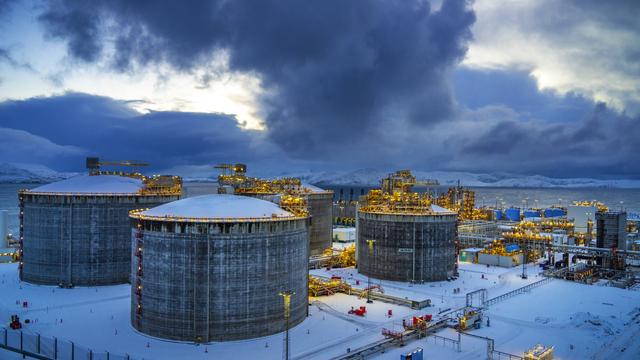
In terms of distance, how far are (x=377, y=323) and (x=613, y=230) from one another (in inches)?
2394

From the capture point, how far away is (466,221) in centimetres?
11394

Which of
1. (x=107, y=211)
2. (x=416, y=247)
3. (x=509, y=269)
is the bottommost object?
(x=509, y=269)

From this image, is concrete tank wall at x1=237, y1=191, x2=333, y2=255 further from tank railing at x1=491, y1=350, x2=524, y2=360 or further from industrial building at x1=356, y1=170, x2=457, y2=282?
tank railing at x1=491, y1=350, x2=524, y2=360

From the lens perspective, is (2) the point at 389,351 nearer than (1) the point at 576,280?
Yes

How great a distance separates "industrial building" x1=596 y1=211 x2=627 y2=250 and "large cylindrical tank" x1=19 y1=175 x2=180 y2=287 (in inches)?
3194

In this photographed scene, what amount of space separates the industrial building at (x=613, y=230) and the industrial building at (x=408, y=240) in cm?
3379

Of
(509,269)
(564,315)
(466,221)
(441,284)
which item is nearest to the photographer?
(564,315)

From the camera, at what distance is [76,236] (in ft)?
215

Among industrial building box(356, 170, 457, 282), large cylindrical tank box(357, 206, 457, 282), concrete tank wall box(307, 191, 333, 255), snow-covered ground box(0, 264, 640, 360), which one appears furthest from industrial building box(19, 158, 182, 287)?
large cylindrical tank box(357, 206, 457, 282)

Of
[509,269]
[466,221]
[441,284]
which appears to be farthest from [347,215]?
[441,284]

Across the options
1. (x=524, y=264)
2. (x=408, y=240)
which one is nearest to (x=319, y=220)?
(x=408, y=240)

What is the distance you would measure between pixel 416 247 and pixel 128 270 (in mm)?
40861

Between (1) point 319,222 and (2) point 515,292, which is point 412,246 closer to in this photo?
(2) point 515,292

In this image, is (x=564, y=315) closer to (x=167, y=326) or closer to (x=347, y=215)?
(x=167, y=326)
